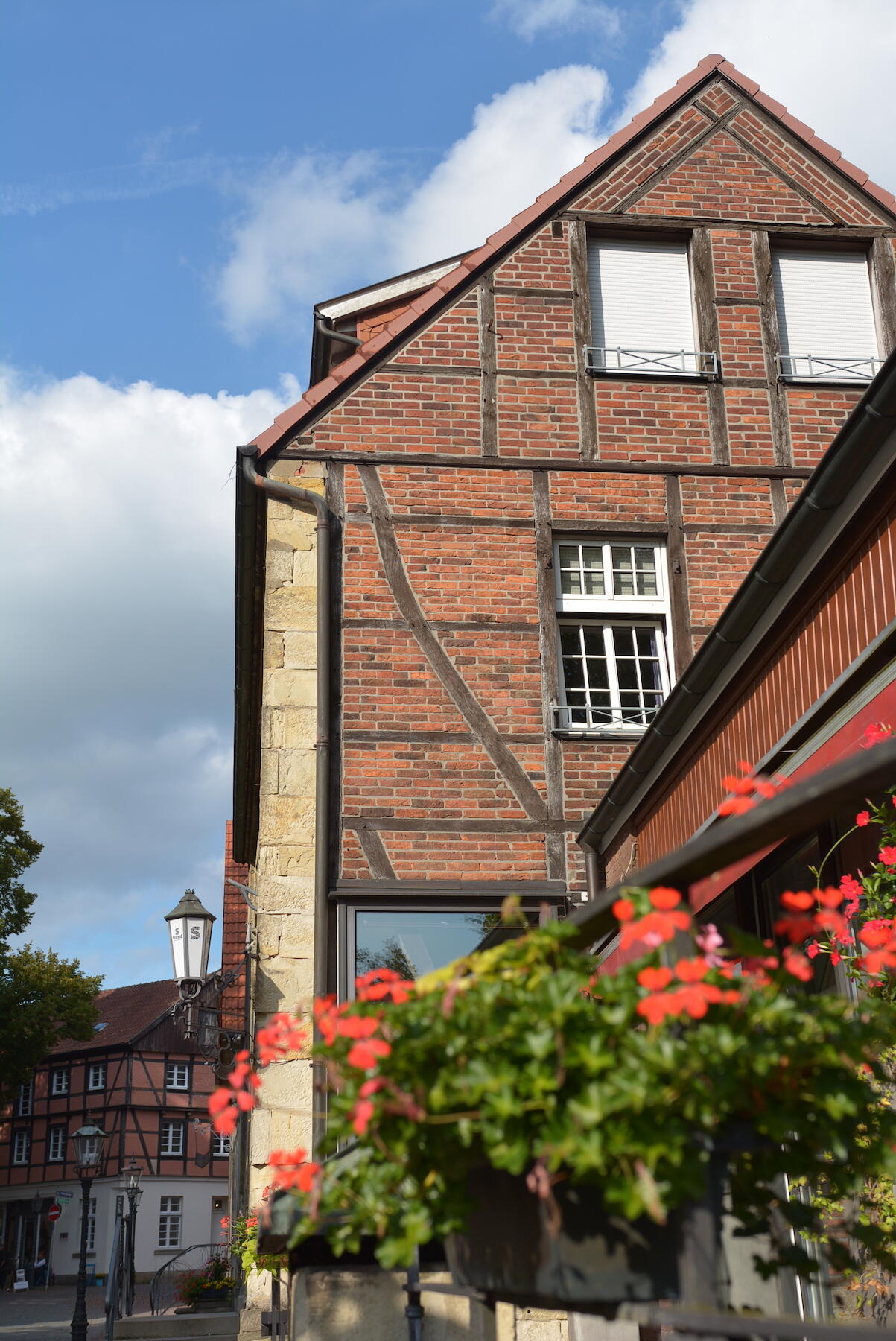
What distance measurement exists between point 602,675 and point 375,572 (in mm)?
1838

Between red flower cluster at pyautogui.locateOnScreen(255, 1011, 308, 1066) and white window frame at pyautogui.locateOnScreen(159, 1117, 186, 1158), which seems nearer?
red flower cluster at pyautogui.locateOnScreen(255, 1011, 308, 1066)

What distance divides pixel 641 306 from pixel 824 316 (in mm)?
1497

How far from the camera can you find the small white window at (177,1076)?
1731 inches

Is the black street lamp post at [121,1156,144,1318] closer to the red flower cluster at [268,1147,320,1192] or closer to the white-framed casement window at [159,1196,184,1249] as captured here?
the red flower cluster at [268,1147,320,1192]

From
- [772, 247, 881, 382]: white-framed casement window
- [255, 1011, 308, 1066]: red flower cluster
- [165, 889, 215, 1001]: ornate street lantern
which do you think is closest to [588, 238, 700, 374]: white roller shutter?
[772, 247, 881, 382]: white-framed casement window

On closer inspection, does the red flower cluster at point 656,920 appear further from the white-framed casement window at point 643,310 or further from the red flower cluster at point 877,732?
the white-framed casement window at point 643,310

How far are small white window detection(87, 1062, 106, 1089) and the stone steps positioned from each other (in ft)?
103

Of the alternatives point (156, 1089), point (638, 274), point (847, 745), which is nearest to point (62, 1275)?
point (156, 1089)

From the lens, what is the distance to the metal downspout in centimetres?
885

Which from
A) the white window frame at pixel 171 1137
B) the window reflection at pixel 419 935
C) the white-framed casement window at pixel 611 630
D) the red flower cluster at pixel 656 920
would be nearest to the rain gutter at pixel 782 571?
the window reflection at pixel 419 935

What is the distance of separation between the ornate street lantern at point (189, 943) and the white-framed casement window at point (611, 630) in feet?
13.9

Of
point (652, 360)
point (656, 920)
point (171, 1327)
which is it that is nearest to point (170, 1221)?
point (171, 1327)

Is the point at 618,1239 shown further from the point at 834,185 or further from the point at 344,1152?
the point at 834,185

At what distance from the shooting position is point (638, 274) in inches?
433
